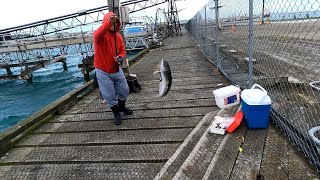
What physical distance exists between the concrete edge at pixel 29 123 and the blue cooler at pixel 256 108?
3.48 metres

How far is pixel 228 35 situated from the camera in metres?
8.51

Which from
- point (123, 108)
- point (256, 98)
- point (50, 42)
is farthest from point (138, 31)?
point (256, 98)

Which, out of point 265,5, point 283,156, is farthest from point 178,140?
point 265,5

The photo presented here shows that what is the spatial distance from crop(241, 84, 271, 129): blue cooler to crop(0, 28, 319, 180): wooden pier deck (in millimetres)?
102

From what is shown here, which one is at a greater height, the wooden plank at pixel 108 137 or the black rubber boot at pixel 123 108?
the black rubber boot at pixel 123 108

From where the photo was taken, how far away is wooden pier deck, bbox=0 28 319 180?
255 cm

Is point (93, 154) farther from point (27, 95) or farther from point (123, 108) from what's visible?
point (27, 95)

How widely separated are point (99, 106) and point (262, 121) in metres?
3.40

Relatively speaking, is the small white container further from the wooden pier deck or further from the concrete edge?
the concrete edge

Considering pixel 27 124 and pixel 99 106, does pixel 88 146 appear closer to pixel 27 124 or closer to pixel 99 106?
pixel 27 124

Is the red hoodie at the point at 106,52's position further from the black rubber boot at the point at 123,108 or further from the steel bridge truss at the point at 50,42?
the steel bridge truss at the point at 50,42

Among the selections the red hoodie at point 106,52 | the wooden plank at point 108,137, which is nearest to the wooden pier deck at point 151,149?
the wooden plank at point 108,137

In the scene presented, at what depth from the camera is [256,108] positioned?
10.3 feet

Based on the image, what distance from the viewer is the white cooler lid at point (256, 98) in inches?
124
